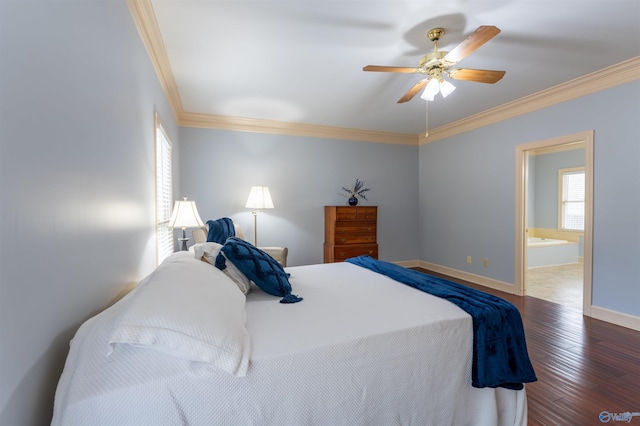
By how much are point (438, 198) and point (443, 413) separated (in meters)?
4.18

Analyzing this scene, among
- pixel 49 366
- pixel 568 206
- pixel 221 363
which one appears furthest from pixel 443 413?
pixel 568 206

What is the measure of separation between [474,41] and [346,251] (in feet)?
10.6

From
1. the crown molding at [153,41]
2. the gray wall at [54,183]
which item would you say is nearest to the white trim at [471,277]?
the gray wall at [54,183]

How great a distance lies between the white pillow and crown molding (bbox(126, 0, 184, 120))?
5.58 feet

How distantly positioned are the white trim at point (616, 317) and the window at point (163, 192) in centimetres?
432

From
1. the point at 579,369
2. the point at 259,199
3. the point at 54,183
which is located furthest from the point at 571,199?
the point at 54,183

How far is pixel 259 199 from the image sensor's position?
3994mm

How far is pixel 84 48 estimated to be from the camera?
3.59ft

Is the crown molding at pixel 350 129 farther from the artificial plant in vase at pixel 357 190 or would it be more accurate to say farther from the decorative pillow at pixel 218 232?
the decorative pillow at pixel 218 232

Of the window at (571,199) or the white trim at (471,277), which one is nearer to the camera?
the white trim at (471,277)

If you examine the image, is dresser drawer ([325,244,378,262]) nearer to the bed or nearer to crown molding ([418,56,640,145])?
crown molding ([418,56,640,145])

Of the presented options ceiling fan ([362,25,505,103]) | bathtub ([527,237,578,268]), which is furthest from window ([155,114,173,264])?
bathtub ([527,237,578,268])

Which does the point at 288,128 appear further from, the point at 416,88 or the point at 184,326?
the point at 184,326

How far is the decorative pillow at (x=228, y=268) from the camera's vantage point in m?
1.70
